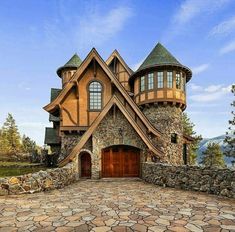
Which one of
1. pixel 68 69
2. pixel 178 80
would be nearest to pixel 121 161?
pixel 178 80

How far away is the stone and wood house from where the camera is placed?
1698 cm

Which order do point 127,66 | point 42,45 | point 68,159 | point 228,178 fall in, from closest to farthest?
point 228,178 < point 42,45 < point 68,159 < point 127,66

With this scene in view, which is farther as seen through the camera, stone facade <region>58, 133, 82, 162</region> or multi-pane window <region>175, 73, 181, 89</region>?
multi-pane window <region>175, 73, 181, 89</region>

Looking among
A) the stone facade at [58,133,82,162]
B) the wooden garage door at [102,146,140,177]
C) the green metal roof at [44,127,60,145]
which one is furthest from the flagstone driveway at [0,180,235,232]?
the green metal roof at [44,127,60,145]

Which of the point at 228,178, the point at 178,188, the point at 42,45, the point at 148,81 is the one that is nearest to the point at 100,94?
the point at 148,81

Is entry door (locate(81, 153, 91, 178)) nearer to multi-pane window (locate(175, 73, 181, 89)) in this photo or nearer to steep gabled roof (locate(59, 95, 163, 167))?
steep gabled roof (locate(59, 95, 163, 167))

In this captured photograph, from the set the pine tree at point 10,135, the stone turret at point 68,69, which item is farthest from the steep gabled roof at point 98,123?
the pine tree at point 10,135

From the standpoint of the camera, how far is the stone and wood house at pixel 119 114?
17.0 meters

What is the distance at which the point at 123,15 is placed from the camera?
12523 mm

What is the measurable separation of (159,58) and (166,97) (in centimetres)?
359

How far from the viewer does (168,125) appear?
71.8ft

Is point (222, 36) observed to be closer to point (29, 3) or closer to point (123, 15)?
point (123, 15)

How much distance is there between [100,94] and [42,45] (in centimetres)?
688

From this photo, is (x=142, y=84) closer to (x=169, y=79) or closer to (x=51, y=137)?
(x=169, y=79)
